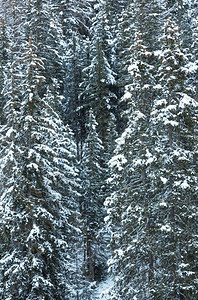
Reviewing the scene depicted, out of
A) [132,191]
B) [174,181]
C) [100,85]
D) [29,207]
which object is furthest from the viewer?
[100,85]

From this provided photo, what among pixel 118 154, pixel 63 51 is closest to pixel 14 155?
pixel 118 154

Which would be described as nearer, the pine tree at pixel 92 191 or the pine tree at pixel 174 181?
the pine tree at pixel 174 181

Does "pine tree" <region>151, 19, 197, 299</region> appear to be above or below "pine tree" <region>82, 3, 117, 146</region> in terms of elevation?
below

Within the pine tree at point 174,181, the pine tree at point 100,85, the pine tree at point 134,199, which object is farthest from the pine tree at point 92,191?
the pine tree at point 174,181

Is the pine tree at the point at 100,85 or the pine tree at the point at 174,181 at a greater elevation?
the pine tree at the point at 100,85

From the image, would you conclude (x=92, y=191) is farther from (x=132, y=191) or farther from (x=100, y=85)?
(x=100, y=85)

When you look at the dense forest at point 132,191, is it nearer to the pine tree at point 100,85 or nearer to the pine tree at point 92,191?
the pine tree at point 92,191

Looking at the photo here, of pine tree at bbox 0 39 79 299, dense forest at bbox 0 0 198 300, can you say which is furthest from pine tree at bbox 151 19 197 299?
pine tree at bbox 0 39 79 299

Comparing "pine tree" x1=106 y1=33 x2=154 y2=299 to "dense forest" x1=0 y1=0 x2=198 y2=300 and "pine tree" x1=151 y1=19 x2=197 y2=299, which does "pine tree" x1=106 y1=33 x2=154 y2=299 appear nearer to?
"dense forest" x1=0 y1=0 x2=198 y2=300

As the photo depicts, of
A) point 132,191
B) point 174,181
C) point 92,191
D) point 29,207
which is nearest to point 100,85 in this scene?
point 92,191

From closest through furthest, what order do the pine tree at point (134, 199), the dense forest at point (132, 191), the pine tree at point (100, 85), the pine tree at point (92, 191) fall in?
the dense forest at point (132, 191), the pine tree at point (134, 199), the pine tree at point (92, 191), the pine tree at point (100, 85)

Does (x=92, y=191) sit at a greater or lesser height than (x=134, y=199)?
greater

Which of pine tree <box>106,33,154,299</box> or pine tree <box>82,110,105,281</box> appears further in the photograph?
pine tree <box>82,110,105,281</box>

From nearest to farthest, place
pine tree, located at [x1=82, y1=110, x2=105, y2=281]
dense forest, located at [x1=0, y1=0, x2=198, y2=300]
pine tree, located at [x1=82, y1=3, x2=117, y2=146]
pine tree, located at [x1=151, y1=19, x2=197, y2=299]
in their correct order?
pine tree, located at [x1=151, y1=19, x2=197, y2=299] < dense forest, located at [x1=0, y1=0, x2=198, y2=300] < pine tree, located at [x1=82, y1=110, x2=105, y2=281] < pine tree, located at [x1=82, y1=3, x2=117, y2=146]
